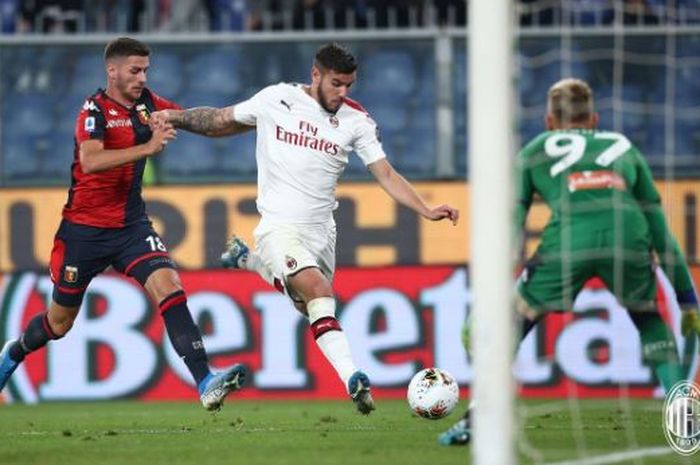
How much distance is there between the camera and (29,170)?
48.0 feet

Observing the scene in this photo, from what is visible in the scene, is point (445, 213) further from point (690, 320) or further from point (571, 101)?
point (690, 320)

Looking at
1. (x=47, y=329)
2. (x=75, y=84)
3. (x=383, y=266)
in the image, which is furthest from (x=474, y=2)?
(x=75, y=84)

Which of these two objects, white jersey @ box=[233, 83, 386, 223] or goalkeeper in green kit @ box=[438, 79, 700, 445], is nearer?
goalkeeper in green kit @ box=[438, 79, 700, 445]

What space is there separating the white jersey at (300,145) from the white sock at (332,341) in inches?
22.4

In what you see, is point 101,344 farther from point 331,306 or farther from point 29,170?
point 331,306

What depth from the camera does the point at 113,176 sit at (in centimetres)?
975

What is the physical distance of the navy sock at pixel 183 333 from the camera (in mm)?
9305

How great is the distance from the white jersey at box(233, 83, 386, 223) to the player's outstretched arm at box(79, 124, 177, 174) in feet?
2.15

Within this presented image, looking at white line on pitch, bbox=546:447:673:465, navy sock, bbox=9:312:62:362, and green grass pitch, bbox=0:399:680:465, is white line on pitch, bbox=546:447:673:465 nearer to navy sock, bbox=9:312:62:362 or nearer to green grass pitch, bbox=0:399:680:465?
green grass pitch, bbox=0:399:680:465

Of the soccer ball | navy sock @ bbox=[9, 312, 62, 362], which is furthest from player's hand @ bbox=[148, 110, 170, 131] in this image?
the soccer ball

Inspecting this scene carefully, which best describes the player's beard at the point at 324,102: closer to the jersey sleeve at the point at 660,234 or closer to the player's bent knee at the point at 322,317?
the player's bent knee at the point at 322,317

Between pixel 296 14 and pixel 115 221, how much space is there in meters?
5.82

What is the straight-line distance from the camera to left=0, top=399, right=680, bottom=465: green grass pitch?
7.82 metres

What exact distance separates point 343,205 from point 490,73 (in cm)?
797
